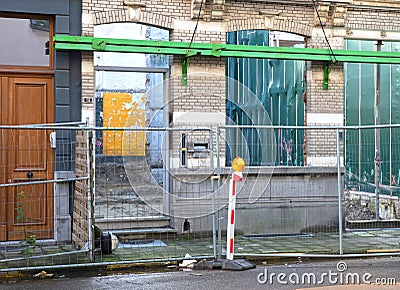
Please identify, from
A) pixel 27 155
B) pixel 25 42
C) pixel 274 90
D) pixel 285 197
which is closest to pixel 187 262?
pixel 285 197

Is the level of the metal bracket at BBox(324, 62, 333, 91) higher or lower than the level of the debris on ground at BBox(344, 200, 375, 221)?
higher

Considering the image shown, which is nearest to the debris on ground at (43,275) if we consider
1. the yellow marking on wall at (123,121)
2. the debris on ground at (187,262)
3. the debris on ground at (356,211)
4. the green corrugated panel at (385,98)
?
the debris on ground at (187,262)

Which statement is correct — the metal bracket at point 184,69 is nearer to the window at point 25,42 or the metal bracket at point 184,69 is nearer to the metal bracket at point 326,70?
the window at point 25,42

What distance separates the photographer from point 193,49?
1338 cm

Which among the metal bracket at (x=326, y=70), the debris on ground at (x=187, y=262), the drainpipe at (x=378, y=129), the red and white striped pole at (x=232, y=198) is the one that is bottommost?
the debris on ground at (x=187, y=262)

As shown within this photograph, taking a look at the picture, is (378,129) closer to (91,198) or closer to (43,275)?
(91,198)

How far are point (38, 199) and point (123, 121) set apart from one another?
2.57 m

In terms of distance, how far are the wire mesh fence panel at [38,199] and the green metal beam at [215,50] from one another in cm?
175

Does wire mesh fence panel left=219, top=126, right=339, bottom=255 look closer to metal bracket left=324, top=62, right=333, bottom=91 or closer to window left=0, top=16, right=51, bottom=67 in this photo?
metal bracket left=324, top=62, right=333, bottom=91

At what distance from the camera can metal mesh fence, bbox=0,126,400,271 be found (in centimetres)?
1093

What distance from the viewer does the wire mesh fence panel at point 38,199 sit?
33.4 feet

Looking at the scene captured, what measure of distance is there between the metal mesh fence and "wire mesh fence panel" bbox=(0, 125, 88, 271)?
2cm

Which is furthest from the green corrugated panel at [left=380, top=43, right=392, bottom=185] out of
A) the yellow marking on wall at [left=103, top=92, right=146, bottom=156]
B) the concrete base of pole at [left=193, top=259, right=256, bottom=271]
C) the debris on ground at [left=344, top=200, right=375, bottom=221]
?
the concrete base of pole at [left=193, top=259, right=256, bottom=271]

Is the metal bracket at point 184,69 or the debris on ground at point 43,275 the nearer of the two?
the debris on ground at point 43,275
